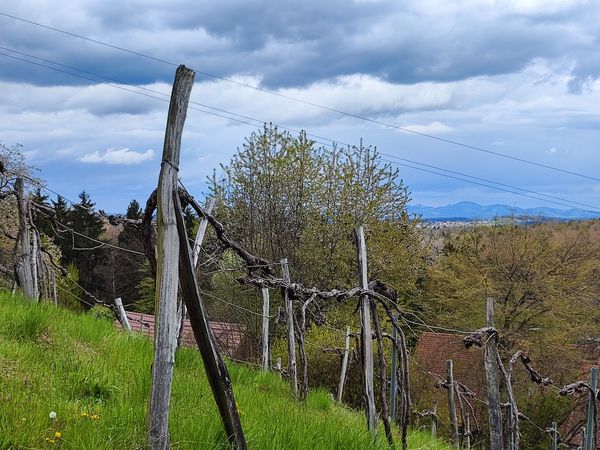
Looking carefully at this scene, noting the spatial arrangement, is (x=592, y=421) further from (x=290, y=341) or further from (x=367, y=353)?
(x=367, y=353)

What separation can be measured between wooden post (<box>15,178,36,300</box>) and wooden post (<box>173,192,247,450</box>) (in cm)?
602

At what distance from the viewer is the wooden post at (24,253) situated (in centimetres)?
836

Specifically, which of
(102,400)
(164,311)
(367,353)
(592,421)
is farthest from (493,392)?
(164,311)

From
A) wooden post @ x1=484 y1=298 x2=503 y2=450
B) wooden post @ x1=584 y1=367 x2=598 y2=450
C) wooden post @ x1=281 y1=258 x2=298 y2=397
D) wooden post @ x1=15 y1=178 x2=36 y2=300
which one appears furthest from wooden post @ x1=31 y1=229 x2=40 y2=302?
wooden post @ x1=584 y1=367 x2=598 y2=450

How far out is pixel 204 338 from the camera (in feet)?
10.00

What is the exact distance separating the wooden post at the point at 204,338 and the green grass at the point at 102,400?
19 centimetres

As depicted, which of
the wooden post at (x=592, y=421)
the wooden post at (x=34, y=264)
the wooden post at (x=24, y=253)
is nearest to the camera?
the wooden post at (x=24, y=253)

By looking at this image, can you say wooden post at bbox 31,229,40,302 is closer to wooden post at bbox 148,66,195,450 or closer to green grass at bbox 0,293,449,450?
green grass at bbox 0,293,449,450

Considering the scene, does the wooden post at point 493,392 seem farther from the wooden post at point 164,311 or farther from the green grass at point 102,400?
the wooden post at point 164,311

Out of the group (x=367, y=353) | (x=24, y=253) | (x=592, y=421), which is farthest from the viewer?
(x=592, y=421)

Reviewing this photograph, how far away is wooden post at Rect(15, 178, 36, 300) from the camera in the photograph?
27.4ft

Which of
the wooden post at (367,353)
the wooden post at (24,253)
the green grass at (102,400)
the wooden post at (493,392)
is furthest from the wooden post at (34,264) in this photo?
the wooden post at (493,392)

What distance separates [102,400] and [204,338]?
131 centimetres

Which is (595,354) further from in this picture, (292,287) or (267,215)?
(292,287)
